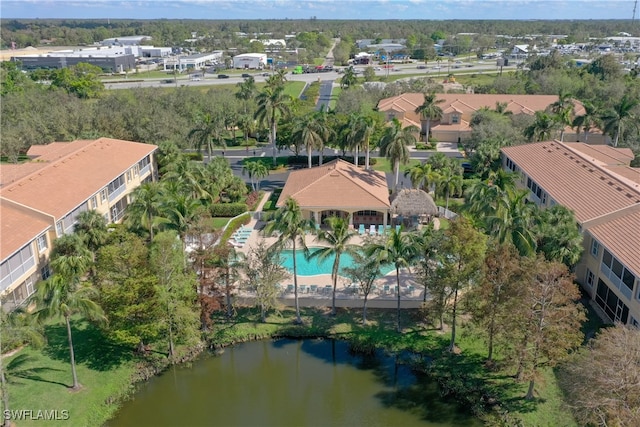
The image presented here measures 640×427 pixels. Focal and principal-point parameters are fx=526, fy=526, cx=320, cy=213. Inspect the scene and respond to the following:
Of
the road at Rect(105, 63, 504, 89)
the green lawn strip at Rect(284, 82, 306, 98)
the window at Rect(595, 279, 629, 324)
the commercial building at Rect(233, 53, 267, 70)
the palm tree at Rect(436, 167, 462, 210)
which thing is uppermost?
the commercial building at Rect(233, 53, 267, 70)

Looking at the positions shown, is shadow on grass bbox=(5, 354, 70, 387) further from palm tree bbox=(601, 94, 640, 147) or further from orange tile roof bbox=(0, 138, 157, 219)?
palm tree bbox=(601, 94, 640, 147)

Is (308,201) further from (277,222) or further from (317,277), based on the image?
(277,222)

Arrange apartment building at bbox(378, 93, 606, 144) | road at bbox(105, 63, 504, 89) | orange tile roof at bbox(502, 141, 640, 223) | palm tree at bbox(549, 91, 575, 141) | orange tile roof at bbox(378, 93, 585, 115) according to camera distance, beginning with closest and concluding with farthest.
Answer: orange tile roof at bbox(502, 141, 640, 223)
palm tree at bbox(549, 91, 575, 141)
apartment building at bbox(378, 93, 606, 144)
orange tile roof at bbox(378, 93, 585, 115)
road at bbox(105, 63, 504, 89)

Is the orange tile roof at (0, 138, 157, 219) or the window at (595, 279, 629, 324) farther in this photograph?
the orange tile roof at (0, 138, 157, 219)

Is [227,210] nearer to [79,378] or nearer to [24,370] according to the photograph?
[79,378]

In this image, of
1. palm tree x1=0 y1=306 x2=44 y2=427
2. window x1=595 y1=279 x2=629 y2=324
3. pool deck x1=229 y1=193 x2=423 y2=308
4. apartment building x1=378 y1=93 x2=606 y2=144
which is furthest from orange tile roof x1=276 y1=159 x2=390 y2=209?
apartment building x1=378 y1=93 x2=606 y2=144
